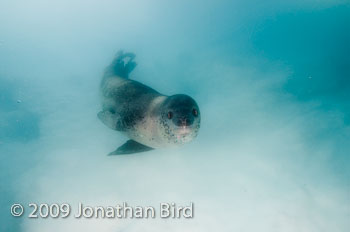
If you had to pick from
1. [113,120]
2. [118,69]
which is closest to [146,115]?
[113,120]

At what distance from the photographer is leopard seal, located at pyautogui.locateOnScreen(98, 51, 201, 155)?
2867 mm

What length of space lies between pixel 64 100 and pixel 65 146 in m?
2.32

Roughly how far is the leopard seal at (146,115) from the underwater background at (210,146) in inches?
39.3

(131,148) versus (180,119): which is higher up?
(131,148)

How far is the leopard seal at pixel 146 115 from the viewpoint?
2.87 metres

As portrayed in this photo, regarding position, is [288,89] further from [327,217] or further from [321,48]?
[321,48]

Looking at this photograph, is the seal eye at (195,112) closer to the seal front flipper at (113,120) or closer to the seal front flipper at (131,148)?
the seal front flipper at (131,148)

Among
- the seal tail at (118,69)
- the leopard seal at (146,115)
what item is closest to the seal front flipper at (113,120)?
the leopard seal at (146,115)

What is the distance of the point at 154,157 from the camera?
5.02m

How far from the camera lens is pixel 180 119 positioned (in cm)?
279

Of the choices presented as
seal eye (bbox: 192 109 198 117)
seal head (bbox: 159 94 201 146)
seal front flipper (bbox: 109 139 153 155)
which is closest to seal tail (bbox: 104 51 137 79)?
seal front flipper (bbox: 109 139 153 155)

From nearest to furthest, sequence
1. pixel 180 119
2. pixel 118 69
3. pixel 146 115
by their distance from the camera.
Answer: pixel 180 119, pixel 146 115, pixel 118 69

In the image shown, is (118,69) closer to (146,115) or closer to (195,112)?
(146,115)

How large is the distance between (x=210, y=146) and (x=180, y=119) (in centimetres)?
248
